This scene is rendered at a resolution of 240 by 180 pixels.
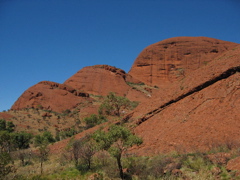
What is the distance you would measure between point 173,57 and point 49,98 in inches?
2162

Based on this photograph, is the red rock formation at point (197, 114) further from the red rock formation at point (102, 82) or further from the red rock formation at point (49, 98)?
the red rock formation at point (102, 82)

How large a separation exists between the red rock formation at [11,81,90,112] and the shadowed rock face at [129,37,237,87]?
37575 mm

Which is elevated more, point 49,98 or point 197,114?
point 49,98

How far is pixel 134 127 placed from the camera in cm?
1908

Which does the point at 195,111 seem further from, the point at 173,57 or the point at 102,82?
the point at 173,57

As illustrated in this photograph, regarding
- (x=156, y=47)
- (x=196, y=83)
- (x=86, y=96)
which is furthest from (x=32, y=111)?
(x=156, y=47)

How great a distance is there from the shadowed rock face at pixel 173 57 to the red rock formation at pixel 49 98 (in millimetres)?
37575

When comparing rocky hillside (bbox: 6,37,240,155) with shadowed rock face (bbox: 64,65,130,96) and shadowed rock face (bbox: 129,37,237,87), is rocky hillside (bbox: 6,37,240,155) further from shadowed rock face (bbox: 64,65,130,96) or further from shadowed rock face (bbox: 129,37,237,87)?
shadowed rock face (bbox: 129,37,237,87)

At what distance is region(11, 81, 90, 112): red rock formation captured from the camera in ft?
174

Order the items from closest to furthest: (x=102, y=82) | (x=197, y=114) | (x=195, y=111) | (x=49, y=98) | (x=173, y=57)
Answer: (x=197, y=114) < (x=195, y=111) < (x=49, y=98) < (x=102, y=82) < (x=173, y=57)

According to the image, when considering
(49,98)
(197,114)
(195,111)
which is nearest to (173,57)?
(49,98)

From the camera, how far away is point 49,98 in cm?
5459

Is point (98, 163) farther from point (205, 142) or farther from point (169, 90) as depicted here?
point (169, 90)

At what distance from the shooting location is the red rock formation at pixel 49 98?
5306 centimetres
